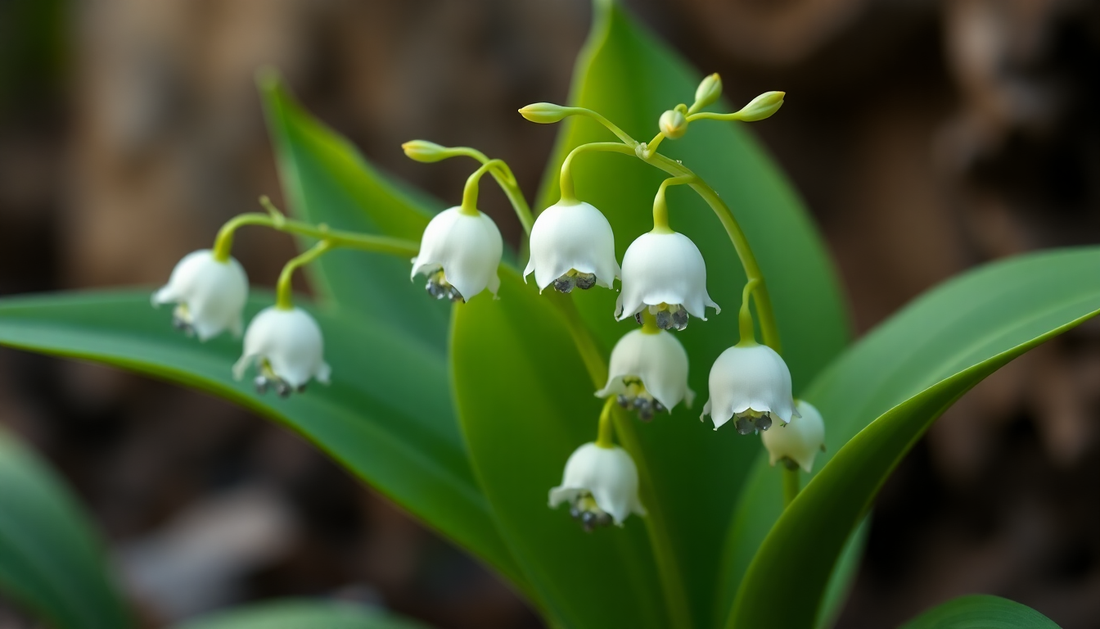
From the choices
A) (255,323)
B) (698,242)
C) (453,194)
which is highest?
(453,194)

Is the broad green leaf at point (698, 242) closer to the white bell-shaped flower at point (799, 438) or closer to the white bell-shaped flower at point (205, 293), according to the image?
the white bell-shaped flower at point (799, 438)

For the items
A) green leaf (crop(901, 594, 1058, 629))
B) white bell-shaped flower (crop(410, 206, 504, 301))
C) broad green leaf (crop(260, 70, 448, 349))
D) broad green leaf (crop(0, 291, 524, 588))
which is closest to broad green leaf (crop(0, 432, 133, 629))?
broad green leaf (crop(0, 291, 524, 588))

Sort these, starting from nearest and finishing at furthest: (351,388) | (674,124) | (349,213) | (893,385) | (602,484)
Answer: (674,124) < (602,484) < (893,385) < (351,388) < (349,213)

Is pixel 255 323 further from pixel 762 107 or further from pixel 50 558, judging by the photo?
pixel 50 558

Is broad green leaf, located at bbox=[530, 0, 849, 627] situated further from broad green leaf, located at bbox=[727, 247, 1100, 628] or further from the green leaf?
the green leaf

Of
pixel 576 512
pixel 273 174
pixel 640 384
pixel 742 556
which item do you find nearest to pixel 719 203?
pixel 640 384

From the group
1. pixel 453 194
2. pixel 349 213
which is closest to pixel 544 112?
pixel 349 213

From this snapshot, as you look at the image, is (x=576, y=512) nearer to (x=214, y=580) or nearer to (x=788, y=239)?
(x=788, y=239)
